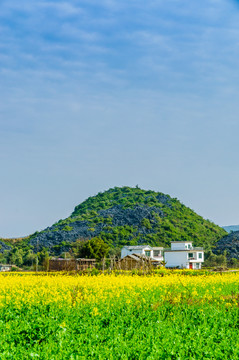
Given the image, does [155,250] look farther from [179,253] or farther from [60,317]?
[60,317]

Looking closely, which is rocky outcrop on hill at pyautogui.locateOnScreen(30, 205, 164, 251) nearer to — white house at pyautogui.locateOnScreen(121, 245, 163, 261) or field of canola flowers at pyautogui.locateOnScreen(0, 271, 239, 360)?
white house at pyautogui.locateOnScreen(121, 245, 163, 261)

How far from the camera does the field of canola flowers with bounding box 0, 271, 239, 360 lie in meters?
7.05

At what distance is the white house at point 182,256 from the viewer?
68312mm

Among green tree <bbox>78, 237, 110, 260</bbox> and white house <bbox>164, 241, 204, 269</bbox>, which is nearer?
green tree <bbox>78, 237, 110, 260</bbox>

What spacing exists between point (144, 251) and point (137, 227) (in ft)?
90.5

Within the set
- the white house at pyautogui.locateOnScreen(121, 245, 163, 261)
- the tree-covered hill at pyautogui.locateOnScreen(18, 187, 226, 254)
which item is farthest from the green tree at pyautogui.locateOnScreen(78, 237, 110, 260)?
the tree-covered hill at pyautogui.locateOnScreen(18, 187, 226, 254)

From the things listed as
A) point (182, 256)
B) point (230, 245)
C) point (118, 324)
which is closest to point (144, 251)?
point (182, 256)

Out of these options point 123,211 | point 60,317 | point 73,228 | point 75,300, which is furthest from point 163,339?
point 123,211

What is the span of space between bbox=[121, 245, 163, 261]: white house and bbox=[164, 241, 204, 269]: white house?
8.61ft

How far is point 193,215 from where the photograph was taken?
11181 centimetres

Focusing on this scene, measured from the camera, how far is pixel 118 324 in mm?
9516

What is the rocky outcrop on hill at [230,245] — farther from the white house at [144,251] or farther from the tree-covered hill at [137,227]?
the white house at [144,251]

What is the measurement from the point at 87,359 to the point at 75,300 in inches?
232

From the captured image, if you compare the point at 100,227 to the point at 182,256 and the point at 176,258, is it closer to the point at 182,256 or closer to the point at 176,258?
the point at 176,258
